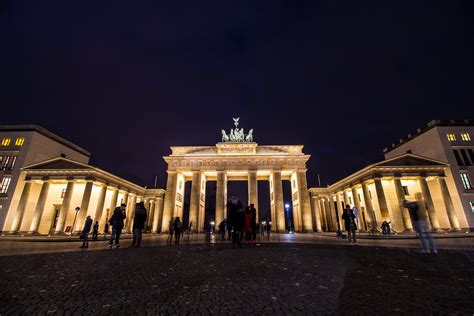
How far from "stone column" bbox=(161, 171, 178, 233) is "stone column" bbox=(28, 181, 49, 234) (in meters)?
16.8

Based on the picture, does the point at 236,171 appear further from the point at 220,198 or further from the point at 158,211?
the point at 158,211

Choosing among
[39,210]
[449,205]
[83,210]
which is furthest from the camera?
[449,205]

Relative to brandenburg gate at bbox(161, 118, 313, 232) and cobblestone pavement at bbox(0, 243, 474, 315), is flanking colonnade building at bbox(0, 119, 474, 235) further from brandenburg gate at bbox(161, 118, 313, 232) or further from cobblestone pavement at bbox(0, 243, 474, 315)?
cobblestone pavement at bbox(0, 243, 474, 315)

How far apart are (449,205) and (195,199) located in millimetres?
38906

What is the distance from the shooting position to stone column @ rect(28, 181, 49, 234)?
2858cm

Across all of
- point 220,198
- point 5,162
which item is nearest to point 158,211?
point 220,198

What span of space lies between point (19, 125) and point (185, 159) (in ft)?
89.8

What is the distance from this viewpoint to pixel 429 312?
2729 millimetres

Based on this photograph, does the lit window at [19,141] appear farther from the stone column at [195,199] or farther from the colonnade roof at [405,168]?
the colonnade roof at [405,168]

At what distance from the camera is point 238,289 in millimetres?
3781

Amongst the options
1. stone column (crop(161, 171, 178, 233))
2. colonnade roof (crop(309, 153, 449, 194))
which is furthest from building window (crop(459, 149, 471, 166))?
stone column (crop(161, 171, 178, 233))

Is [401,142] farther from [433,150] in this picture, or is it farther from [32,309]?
[32,309]

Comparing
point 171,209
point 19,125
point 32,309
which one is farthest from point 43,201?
point 32,309

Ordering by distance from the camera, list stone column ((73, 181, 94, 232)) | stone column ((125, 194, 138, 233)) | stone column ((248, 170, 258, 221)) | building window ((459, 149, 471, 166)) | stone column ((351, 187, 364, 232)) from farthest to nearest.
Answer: stone column ((125, 194, 138, 233)), stone column ((248, 170, 258, 221)), stone column ((351, 187, 364, 232)), building window ((459, 149, 471, 166)), stone column ((73, 181, 94, 232))
